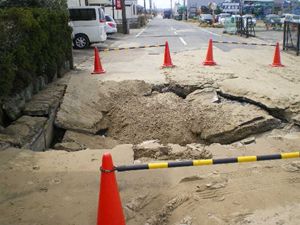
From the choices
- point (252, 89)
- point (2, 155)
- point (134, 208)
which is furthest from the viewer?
point (252, 89)

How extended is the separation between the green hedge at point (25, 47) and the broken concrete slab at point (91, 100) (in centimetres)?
83

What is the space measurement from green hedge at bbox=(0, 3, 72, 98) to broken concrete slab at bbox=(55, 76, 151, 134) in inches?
32.8

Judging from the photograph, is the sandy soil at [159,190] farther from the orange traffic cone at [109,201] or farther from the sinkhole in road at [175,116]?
the sinkhole in road at [175,116]

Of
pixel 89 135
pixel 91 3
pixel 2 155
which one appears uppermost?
pixel 91 3

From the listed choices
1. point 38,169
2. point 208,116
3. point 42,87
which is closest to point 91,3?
point 42,87

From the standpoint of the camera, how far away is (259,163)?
4961 millimetres

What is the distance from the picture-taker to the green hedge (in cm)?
626

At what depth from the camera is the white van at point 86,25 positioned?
19.5m

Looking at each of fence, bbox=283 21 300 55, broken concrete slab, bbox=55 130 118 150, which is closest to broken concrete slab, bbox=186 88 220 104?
broken concrete slab, bbox=55 130 118 150

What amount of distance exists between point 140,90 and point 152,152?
353 centimetres

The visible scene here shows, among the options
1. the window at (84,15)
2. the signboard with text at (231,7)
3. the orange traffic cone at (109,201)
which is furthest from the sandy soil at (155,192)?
the signboard with text at (231,7)

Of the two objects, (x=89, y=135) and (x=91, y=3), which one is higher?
(x=91, y=3)

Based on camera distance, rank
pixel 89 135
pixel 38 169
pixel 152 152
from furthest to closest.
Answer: pixel 89 135, pixel 152 152, pixel 38 169

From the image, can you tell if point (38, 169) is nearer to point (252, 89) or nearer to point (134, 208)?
point (134, 208)
